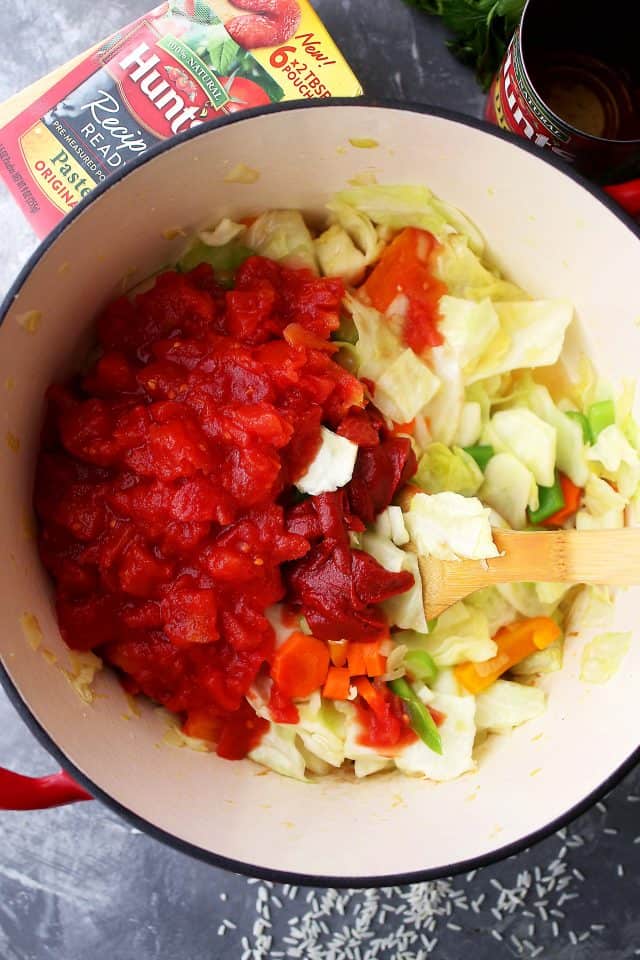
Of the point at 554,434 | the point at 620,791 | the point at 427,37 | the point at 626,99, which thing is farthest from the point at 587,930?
the point at 427,37

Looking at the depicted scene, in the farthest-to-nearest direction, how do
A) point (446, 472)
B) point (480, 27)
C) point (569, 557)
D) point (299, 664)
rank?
point (480, 27) < point (446, 472) < point (299, 664) < point (569, 557)

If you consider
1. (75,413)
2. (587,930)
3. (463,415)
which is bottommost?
(587,930)

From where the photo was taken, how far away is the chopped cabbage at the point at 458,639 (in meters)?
1.83

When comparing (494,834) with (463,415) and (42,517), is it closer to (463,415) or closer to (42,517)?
(463,415)

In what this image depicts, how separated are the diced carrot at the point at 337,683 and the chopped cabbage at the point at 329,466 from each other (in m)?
0.39

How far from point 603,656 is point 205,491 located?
0.92 m

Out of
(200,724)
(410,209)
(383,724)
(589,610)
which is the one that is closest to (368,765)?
(383,724)

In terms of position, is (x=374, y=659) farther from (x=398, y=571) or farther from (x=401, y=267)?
(x=401, y=267)

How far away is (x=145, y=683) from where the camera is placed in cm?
173

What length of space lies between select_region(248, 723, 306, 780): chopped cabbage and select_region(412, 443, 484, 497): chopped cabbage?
1.95 feet

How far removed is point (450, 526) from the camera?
5.65ft

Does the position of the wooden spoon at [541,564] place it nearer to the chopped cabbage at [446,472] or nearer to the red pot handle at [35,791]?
the chopped cabbage at [446,472]

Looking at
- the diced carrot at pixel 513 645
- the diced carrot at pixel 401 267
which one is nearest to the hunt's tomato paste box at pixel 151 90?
the diced carrot at pixel 401 267

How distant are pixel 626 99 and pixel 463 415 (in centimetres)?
79
